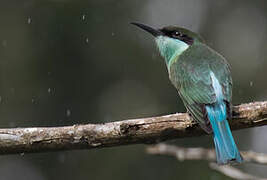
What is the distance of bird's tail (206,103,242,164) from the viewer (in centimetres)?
394

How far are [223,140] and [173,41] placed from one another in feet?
5.24

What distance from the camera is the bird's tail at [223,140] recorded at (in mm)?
3943

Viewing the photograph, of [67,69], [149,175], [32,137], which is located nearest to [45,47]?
[67,69]

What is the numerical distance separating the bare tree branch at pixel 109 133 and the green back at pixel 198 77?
0.62 ft

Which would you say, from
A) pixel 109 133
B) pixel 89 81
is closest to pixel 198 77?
pixel 109 133

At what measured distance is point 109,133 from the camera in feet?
12.6

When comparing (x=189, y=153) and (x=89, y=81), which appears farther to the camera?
(x=89, y=81)

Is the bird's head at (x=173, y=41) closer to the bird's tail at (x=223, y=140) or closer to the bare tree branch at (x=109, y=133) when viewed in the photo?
the bird's tail at (x=223, y=140)

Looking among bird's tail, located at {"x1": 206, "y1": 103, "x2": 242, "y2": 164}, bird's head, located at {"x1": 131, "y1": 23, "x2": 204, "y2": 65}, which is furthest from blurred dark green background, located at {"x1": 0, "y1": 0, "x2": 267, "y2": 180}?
bird's tail, located at {"x1": 206, "y1": 103, "x2": 242, "y2": 164}

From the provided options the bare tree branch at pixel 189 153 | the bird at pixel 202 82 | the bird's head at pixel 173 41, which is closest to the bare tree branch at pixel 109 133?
the bird at pixel 202 82

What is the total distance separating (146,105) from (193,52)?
3.35 metres

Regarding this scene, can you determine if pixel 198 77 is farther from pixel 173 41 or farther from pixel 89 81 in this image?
pixel 89 81

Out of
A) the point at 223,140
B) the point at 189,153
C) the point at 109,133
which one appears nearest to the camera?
the point at 109,133

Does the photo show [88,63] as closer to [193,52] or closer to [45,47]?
[45,47]
